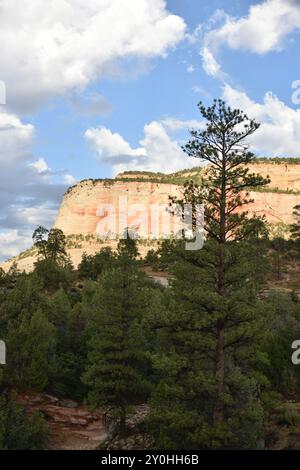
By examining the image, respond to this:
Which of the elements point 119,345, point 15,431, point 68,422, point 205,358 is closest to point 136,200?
point 68,422

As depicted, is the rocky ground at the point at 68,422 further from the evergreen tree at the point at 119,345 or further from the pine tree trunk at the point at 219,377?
the pine tree trunk at the point at 219,377

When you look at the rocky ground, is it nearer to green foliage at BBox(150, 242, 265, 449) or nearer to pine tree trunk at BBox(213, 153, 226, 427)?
green foliage at BBox(150, 242, 265, 449)

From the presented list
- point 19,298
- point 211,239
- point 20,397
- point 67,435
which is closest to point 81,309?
point 19,298

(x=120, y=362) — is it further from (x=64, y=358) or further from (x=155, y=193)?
(x=155, y=193)

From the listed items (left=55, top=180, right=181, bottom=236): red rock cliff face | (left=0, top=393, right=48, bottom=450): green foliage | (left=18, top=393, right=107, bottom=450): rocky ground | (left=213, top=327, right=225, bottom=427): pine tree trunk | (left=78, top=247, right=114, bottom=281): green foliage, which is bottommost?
(left=18, top=393, right=107, bottom=450): rocky ground

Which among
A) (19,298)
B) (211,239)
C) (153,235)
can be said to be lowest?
(19,298)

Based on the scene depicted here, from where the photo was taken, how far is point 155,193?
161375mm

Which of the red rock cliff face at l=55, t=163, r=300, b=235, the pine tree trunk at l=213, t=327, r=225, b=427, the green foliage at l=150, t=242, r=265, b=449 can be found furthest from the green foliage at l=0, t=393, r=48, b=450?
the red rock cliff face at l=55, t=163, r=300, b=235

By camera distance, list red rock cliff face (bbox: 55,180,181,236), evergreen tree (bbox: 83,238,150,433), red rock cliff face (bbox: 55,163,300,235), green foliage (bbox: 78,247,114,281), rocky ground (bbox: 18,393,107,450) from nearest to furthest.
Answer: evergreen tree (bbox: 83,238,150,433) < rocky ground (bbox: 18,393,107,450) < green foliage (bbox: 78,247,114,281) < red rock cliff face (bbox: 55,163,300,235) < red rock cliff face (bbox: 55,180,181,236)

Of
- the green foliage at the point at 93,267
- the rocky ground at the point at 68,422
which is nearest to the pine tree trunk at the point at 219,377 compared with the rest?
the rocky ground at the point at 68,422

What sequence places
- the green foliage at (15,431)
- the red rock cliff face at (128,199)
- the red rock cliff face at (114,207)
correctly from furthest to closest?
the red rock cliff face at (114,207) → the red rock cliff face at (128,199) → the green foliage at (15,431)

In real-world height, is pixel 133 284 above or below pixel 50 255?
below

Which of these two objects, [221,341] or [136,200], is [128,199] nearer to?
[136,200]
